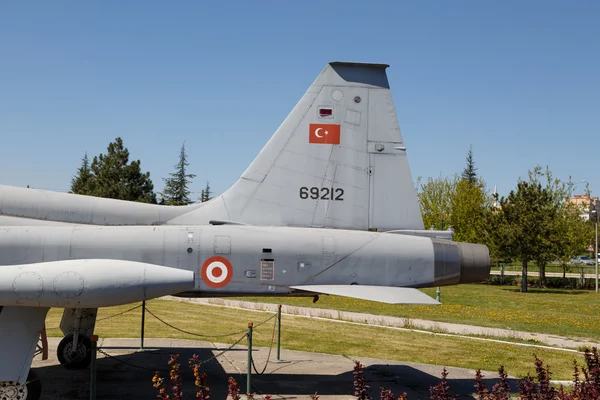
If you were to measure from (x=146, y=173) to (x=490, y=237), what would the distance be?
26.7 meters

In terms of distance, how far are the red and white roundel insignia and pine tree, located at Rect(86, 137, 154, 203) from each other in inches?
1397

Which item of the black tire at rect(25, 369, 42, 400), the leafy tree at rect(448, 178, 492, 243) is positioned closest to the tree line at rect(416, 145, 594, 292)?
the leafy tree at rect(448, 178, 492, 243)

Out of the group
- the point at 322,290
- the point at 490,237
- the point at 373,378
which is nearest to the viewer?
the point at 322,290

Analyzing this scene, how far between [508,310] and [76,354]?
20.7 meters

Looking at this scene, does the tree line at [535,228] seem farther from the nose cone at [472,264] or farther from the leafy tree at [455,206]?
the nose cone at [472,264]

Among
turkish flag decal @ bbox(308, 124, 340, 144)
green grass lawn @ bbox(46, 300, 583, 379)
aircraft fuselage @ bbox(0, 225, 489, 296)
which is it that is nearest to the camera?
aircraft fuselage @ bbox(0, 225, 489, 296)

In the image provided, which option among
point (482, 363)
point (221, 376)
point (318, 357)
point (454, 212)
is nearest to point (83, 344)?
point (221, 376)

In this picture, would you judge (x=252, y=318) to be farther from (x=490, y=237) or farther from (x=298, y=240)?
(x=490, y=237)

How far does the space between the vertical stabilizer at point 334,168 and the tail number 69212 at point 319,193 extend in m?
0.02

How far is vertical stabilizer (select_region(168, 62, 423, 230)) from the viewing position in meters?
10.9

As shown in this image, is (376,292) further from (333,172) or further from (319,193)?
(333,172)

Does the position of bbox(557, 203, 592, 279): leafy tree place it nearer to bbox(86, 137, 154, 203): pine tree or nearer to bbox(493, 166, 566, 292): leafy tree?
bbox(493, 166, 566, 292): leafy tree

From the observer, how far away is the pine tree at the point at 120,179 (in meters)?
44.1

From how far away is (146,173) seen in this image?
45.4m
